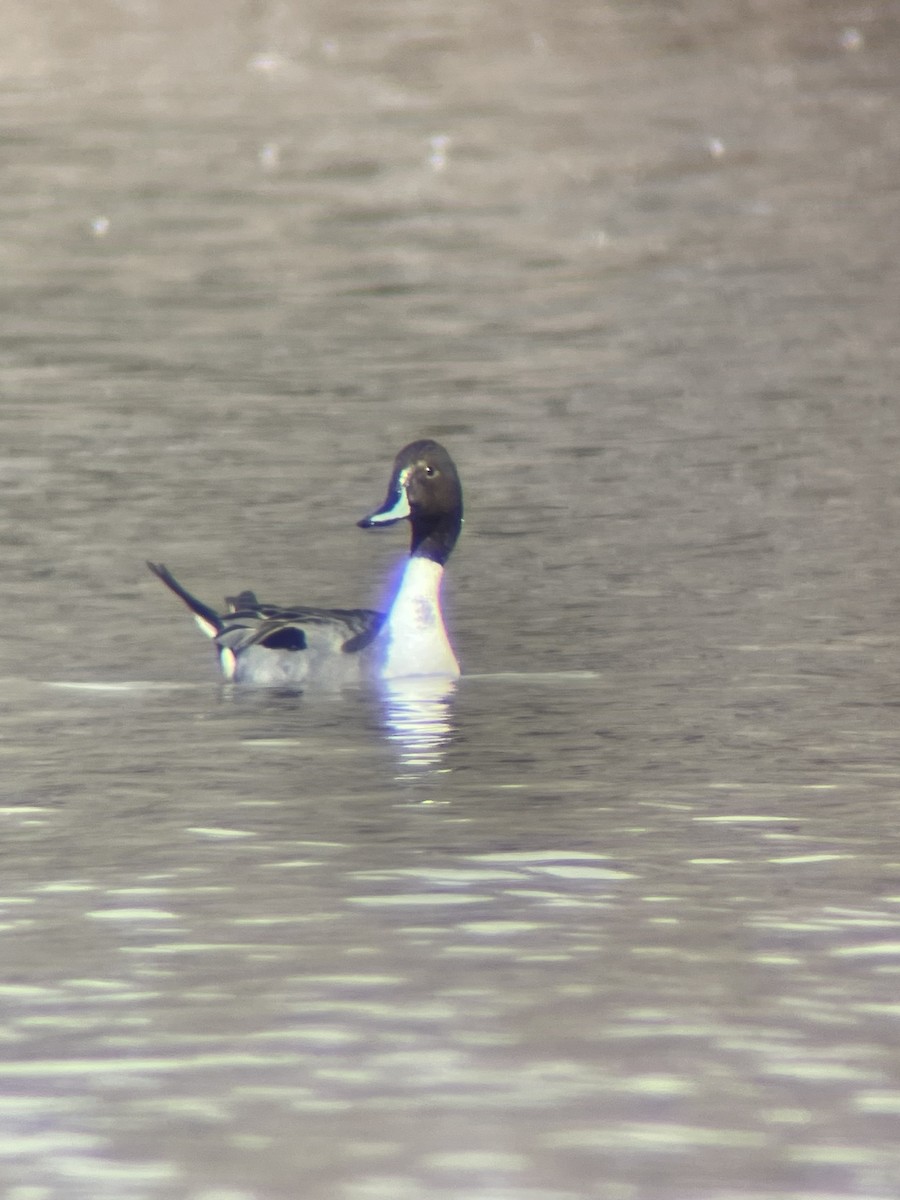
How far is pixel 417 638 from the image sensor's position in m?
11.1

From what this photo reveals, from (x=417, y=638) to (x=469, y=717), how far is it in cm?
61

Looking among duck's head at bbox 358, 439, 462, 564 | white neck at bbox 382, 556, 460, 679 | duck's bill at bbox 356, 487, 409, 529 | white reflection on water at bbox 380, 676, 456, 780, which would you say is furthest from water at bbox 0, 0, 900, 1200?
duck's bill at bbox 356, 487, 409, 529

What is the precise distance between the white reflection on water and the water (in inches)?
1.7

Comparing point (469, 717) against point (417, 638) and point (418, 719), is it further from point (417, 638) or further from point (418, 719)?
point (417, 638)

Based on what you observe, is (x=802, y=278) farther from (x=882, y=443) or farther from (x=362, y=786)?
(x=362, y=786)

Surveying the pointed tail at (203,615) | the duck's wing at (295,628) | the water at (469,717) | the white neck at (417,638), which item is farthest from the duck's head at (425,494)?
the pointed tail at (203,615)

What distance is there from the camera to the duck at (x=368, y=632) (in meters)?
11.1

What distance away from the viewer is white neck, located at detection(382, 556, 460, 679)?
11.1 metres

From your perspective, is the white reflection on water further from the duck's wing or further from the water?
the duck's wing

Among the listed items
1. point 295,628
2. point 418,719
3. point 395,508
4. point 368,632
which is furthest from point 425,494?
point 418,719

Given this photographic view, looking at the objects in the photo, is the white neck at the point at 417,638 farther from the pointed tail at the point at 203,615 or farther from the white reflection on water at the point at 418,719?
the pointed tail at the point at 203,615

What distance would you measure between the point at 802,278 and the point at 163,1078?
1893 cm

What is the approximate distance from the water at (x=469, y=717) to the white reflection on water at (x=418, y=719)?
42 millimetres

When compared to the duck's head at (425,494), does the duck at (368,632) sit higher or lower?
lower
